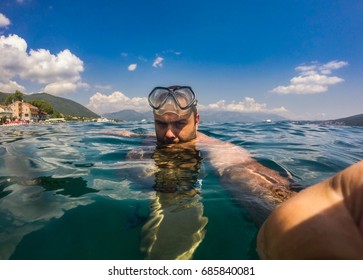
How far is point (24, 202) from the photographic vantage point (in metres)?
3.04

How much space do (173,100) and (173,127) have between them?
61 centimetres

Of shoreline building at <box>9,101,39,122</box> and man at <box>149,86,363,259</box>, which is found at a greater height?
shoreline building at <box>9,101,39,122</box>

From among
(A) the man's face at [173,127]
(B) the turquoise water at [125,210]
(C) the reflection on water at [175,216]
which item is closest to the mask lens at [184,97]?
(A) the man's face at [173,127]

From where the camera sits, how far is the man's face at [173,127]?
17.6 ft

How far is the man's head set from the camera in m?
5.38

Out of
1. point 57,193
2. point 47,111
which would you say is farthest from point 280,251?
point 47,111

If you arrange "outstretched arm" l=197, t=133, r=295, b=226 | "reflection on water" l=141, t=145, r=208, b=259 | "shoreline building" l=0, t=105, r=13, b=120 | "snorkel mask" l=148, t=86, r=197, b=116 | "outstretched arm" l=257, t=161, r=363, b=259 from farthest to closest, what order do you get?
"shoreline building" l=0, t=105, r=13, b=120 < "snorkel mask" l=148, t=86, r=197, b=116 < "outstretched arm" l=197, t=133, r=295, b=226 < "reflection on water" l=141, t=145, r=208, b=259 < "outstretched arm" l=257, t=161, r=363, b=259

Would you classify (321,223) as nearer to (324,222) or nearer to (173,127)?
(324,222)

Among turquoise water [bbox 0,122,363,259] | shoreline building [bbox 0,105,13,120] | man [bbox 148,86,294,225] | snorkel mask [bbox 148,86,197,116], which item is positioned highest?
shoreline building [bbox 0,105,13,120]

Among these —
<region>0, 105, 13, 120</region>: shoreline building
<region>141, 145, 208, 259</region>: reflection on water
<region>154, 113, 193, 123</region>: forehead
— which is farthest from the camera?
<region>0, 105, 13, 120</region>: shoreline building

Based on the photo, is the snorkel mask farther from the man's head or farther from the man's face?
the man's face

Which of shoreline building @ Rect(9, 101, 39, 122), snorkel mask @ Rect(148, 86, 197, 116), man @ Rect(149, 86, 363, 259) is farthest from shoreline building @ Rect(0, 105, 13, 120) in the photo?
man @ Rect(149, 86, 363, 259)
